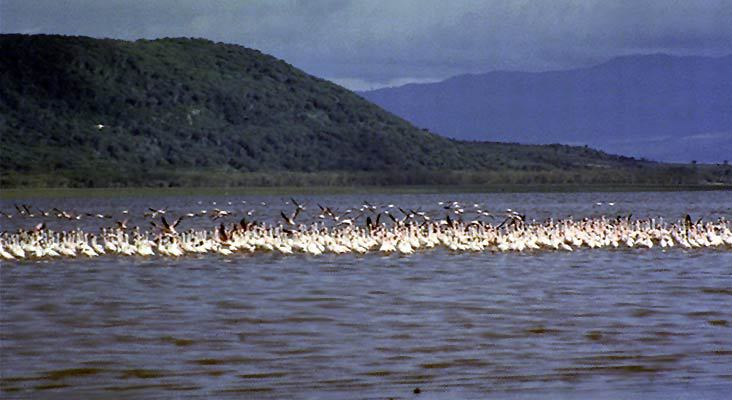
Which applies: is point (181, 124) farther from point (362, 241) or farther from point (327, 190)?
point (362, 241)

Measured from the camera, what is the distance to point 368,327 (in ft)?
76.9

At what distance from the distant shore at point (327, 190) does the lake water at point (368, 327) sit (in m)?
73.8

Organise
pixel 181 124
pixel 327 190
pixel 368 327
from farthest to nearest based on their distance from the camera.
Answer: pixel 181 124 → pixel 327 190 → pixel 368 327

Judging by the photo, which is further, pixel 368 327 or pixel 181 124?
pixel 181 124

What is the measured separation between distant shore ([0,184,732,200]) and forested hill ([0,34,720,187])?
4148 millimetres

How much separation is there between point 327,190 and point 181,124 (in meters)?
22.1

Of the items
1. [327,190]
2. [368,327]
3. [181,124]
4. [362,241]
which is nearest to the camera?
[368,327]

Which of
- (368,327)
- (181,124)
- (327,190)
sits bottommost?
(368,327)

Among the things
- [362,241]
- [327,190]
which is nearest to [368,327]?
[362,241]

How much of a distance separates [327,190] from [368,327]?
10144 centimetres

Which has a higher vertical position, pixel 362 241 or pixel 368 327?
pixel 362 241

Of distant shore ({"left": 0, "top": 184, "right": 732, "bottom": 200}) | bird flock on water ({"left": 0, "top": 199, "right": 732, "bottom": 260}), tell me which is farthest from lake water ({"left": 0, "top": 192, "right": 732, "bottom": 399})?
distant shore ({"left": 0, "top": 184, "right": 732, "bottom": 200})

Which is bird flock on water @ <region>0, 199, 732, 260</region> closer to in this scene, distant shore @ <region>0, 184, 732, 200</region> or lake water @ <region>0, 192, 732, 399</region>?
lake water @ <region>0, 192, 732, 399</region>

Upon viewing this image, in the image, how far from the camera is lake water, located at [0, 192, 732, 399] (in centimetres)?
1833
